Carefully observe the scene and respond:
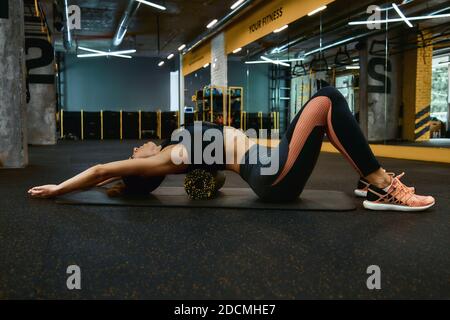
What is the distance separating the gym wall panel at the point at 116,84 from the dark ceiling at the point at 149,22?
1.09m

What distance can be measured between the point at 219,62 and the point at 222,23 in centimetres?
Answer: 125

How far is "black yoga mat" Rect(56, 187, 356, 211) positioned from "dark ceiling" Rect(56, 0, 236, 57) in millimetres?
7225

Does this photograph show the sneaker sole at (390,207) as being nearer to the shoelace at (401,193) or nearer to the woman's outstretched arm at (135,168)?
the shoelace at (401,193)

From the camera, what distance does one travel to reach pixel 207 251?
139cm

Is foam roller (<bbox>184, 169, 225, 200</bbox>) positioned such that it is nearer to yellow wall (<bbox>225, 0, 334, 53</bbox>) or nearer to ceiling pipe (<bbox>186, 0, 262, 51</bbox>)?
yellow wall (<bbox>225, 0, 334, 53</bbox>)

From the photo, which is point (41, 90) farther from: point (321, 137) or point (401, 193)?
point (401, 193)

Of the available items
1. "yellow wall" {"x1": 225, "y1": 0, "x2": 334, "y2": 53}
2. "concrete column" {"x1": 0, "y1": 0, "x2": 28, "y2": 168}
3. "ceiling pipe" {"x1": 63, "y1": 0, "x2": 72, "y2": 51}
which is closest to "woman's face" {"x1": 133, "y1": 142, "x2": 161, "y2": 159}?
"concrete column" {"x1": 0, "y1": 0, "x2": 28, "y2": 168}

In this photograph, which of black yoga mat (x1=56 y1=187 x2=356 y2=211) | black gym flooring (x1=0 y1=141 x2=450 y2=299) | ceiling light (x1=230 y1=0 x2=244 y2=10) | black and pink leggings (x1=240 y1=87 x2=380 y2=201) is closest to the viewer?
black gym flooring (x1=0 y1=141 x2=450 y2=299)

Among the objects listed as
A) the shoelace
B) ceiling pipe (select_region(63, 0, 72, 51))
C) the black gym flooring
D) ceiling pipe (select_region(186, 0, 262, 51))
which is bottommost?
the black gym flooring

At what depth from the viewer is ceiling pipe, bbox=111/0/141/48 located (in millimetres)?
8884

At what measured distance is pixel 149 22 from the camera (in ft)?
34.4

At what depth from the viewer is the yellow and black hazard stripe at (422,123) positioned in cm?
874

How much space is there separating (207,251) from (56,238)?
2.01 feet
